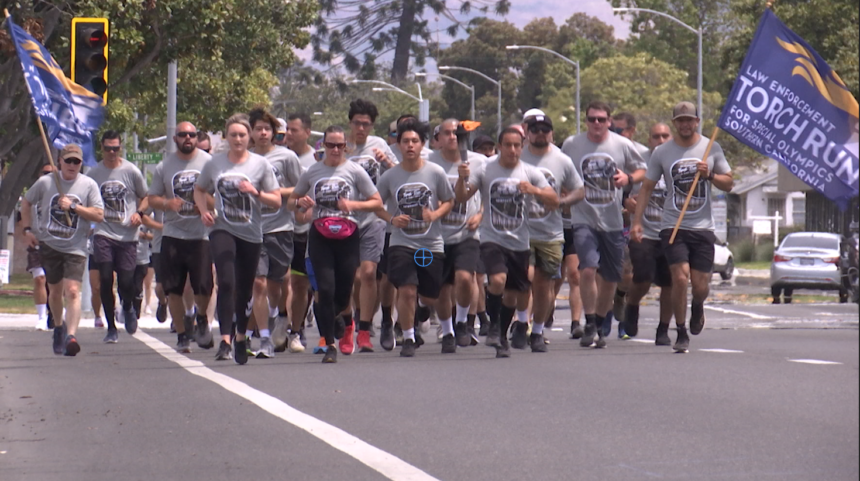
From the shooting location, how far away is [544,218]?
1191 cm

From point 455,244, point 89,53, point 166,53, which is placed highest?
point 166,53

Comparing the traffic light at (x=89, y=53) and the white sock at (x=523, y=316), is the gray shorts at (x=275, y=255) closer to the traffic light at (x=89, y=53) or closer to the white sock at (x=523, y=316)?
the white sock at (x=523, y=316)

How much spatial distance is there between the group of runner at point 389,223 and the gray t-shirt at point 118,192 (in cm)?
2

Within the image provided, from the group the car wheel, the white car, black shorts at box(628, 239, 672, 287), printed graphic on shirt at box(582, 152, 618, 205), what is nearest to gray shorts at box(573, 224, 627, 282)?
black shorts at box(628, 239, 672, 287)

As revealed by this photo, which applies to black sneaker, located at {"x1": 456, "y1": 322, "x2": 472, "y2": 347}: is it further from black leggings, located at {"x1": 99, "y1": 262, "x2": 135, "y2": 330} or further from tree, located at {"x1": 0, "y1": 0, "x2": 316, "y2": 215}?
tree, located at {"x1": 0, "y1": 0, "x2": 316, "y2": 215}

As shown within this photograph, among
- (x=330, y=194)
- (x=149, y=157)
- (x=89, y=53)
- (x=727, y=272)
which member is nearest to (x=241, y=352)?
(x=330, y=194)

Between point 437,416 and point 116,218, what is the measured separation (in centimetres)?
615

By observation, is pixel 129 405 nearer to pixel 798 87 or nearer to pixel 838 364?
pixel 838 364

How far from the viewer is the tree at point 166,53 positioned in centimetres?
2286

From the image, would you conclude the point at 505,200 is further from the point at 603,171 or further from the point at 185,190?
the point at 185,190

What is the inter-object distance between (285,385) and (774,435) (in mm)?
3558

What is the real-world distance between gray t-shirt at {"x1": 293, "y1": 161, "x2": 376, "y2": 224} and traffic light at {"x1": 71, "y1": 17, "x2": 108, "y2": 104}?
4.30 meters

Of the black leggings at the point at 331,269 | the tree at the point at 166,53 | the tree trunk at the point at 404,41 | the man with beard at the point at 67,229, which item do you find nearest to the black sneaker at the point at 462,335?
the black leggings at the point at 331,269

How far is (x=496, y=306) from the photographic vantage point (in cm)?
1223
